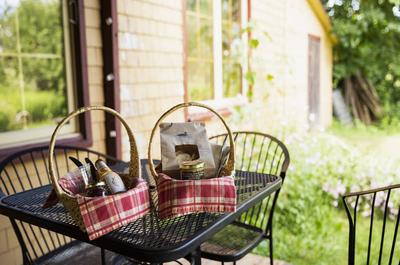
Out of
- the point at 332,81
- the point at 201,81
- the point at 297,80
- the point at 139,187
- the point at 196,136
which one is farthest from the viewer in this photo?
the point at 332,81

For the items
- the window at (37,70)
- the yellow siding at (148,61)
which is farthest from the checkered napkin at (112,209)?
the yellow siding at (148,61)

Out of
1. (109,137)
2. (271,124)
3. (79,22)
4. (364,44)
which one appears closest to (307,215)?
(271,124)

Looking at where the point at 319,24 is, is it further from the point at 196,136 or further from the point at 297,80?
the point at 196,136

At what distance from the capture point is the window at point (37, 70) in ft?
7.68

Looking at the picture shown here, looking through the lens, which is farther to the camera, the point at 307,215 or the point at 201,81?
the point at 201,81

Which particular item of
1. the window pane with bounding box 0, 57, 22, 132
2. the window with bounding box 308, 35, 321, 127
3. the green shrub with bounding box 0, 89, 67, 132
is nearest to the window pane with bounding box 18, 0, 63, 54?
the window pane with bounding box 0, 57, 22, 132

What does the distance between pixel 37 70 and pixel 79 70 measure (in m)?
2.86

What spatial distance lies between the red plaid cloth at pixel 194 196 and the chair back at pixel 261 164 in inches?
18.8

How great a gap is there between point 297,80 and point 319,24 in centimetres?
209

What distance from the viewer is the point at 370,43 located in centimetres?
831

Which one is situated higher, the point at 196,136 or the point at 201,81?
the point at 201,81

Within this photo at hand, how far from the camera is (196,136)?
4.39 feet

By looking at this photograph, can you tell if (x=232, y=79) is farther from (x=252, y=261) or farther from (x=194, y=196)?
(x=194, y=196)

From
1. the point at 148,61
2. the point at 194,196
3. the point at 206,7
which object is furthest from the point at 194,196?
the point at 206,7
